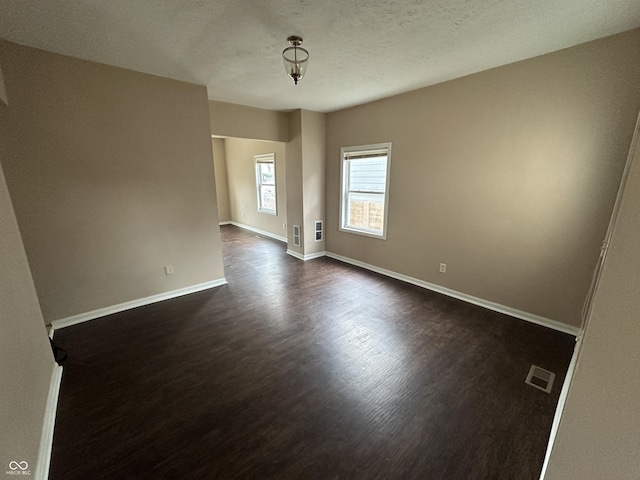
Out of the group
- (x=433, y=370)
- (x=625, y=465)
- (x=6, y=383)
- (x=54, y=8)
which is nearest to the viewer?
(x=625, y=465)

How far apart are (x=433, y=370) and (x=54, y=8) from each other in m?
3.82

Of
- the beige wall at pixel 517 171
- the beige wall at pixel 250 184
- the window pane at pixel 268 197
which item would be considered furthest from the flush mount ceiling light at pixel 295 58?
the window pane at pixel 268 197

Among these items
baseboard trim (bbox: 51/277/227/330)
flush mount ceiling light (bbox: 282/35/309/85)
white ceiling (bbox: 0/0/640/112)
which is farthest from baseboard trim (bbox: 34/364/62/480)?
flush mount ceiling light (bbox: 282/35/309/85)

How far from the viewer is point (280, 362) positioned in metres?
2.19

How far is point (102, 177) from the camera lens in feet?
9.04

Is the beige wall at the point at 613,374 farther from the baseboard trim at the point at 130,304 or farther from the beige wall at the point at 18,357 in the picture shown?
the baseboard trim at the point at 130,304

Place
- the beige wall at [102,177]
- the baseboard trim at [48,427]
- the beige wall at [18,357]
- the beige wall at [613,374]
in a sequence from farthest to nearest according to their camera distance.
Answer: the beige wall at [102,177], the baseboard trim at [48,427], the beige wall at [18,357], the beige wall at [613,374]

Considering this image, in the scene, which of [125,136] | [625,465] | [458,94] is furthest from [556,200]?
[125,136]

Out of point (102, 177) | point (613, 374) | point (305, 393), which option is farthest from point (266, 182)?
point (613, 374)

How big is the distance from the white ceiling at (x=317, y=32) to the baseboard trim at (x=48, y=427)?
2.60 metres

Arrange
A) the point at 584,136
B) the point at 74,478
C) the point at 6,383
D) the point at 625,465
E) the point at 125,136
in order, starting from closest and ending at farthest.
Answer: the point at 625,465, the point at 6,383, the point at 74,478, the point at 584,136, the point at 125,136

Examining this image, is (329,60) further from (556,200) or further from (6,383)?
(6,383)

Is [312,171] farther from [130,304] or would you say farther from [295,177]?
[130,304]

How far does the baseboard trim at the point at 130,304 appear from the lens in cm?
272
